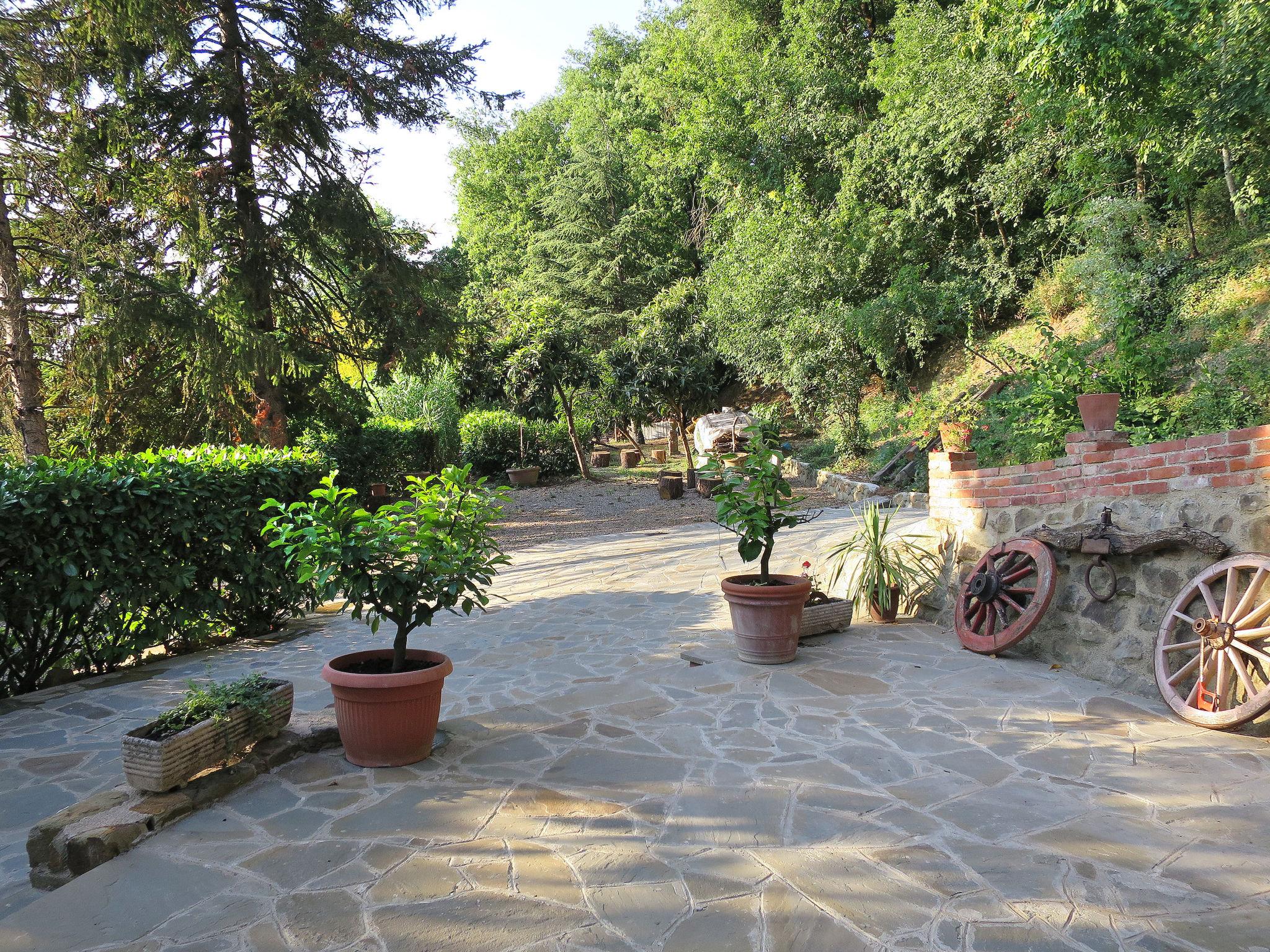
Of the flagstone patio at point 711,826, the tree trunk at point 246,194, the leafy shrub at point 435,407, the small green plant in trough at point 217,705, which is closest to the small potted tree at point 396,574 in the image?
the flagstone patio at point 711,826

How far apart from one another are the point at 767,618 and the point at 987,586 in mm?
1488

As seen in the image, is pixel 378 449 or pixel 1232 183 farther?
pixel 378 449

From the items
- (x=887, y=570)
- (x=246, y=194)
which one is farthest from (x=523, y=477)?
(x=887, y=570)

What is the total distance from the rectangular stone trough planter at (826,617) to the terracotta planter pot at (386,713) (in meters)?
2.87

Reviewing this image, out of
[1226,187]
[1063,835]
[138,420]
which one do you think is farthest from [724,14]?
[1063,835]

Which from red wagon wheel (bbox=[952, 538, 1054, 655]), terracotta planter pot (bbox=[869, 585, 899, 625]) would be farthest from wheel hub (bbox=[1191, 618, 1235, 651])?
terracotta planter pot (bbox=[869, 585, 899, 625])

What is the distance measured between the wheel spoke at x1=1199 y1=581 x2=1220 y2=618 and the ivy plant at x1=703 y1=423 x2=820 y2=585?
2109mm

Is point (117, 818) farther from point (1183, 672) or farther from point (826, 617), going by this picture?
point (1183, 672)

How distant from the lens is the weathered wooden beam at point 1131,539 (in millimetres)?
3781

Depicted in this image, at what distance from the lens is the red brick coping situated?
3.70 metres

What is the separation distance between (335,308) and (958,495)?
911 centimetres

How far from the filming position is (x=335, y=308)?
10.9m

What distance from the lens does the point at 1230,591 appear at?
11.7 ft

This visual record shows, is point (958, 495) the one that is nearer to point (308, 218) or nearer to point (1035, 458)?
point (1035, 458)
